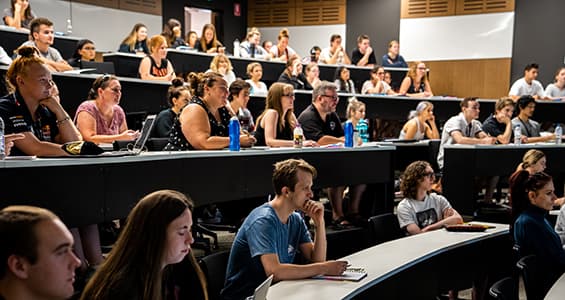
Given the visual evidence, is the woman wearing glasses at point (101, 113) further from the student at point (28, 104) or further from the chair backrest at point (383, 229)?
the chair backrest at point (383, 229)

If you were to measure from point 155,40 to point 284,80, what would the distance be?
2061 mm

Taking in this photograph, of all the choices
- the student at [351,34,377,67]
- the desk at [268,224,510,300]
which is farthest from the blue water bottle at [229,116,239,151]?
the student at [351,34,377,67]

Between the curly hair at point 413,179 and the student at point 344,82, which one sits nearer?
the curly hair at point 413,179

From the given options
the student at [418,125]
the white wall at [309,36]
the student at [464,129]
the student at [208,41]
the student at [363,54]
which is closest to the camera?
the student at [464,129]

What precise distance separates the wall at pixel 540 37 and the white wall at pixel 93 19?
22.1 ft

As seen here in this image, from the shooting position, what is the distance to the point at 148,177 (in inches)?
137

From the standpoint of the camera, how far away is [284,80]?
8.46 m

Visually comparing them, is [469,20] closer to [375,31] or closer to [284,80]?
[375,31]

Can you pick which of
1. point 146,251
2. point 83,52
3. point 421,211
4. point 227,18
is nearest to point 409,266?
point 421,211

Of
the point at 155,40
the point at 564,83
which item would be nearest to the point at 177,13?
the point at 155,40

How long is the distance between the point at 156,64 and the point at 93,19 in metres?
4.11

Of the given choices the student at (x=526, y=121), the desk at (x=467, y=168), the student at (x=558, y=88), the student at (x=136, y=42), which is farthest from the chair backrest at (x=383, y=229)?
the student at (x=558, y=88)

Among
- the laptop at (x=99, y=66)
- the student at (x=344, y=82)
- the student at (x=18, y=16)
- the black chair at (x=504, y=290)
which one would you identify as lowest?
the black chair at (x=504, y=290)

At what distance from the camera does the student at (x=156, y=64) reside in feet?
23.0
